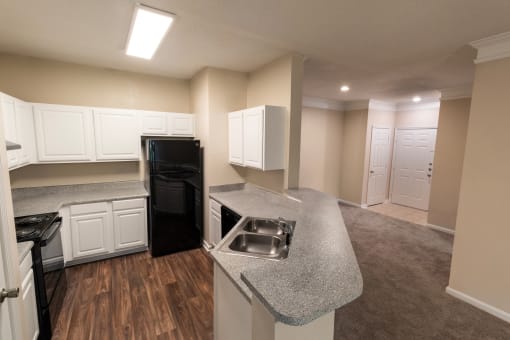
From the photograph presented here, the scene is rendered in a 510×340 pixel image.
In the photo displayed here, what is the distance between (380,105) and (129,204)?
5.82 m

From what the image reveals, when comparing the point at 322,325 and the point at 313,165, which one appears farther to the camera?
the point at 313,165

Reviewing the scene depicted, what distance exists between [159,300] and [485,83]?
3.86 m

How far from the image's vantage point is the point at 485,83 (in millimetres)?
2234

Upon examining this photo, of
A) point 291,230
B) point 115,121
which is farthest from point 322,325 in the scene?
point 115,121

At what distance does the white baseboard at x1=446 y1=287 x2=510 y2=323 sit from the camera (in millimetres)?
2234

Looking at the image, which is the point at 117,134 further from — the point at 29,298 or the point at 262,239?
the point at 262,239

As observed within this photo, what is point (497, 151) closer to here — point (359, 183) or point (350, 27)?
point (350, 27)

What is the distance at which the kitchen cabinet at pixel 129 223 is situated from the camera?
321 cm

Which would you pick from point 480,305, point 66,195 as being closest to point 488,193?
point 480,305

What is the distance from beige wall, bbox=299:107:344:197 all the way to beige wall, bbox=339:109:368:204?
0.12 m

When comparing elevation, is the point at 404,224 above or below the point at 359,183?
below

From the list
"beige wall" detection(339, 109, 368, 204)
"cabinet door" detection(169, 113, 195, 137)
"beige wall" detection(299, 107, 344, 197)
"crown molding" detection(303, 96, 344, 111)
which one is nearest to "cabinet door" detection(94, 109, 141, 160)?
"cabinet door" detection(169, 113, 195, 137)

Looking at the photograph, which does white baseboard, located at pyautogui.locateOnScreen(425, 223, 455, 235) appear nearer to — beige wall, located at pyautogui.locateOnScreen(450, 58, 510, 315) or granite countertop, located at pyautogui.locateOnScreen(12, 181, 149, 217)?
beige wall, located at pyautogui.locateOnScreen(450, 58, 510, 315)

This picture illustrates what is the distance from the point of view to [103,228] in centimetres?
313
